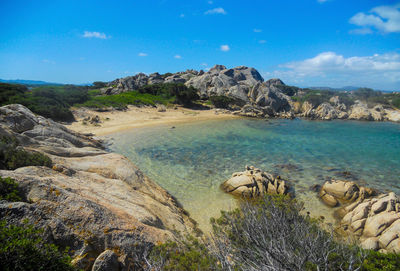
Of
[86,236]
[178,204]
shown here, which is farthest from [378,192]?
[86,236]

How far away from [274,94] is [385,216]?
53.9 m

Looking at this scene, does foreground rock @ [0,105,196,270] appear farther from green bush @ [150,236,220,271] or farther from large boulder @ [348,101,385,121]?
large boulder @ [348,101,385,121]

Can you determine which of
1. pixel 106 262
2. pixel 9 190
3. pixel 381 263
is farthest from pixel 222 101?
pixel 106 262

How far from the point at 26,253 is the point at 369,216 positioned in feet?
41.8

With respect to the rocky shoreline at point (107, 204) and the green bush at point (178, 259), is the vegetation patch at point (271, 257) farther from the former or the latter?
the rocky shoreline at point (107, 204)

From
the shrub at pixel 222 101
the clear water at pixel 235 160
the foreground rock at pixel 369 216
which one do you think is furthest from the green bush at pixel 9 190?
the shrub at pixel 222 101

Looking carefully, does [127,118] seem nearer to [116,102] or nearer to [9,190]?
[116,102]

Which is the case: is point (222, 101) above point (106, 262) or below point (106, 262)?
above

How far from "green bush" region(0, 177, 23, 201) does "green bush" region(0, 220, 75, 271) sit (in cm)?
105

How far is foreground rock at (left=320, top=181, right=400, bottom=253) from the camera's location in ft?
26.0

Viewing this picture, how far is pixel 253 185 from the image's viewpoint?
40.0 feet

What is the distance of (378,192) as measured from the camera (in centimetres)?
1246

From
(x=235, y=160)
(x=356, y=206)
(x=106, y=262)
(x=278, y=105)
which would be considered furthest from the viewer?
(x=278, y=105)

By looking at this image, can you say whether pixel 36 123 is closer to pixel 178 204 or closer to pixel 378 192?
pixel 178 204
